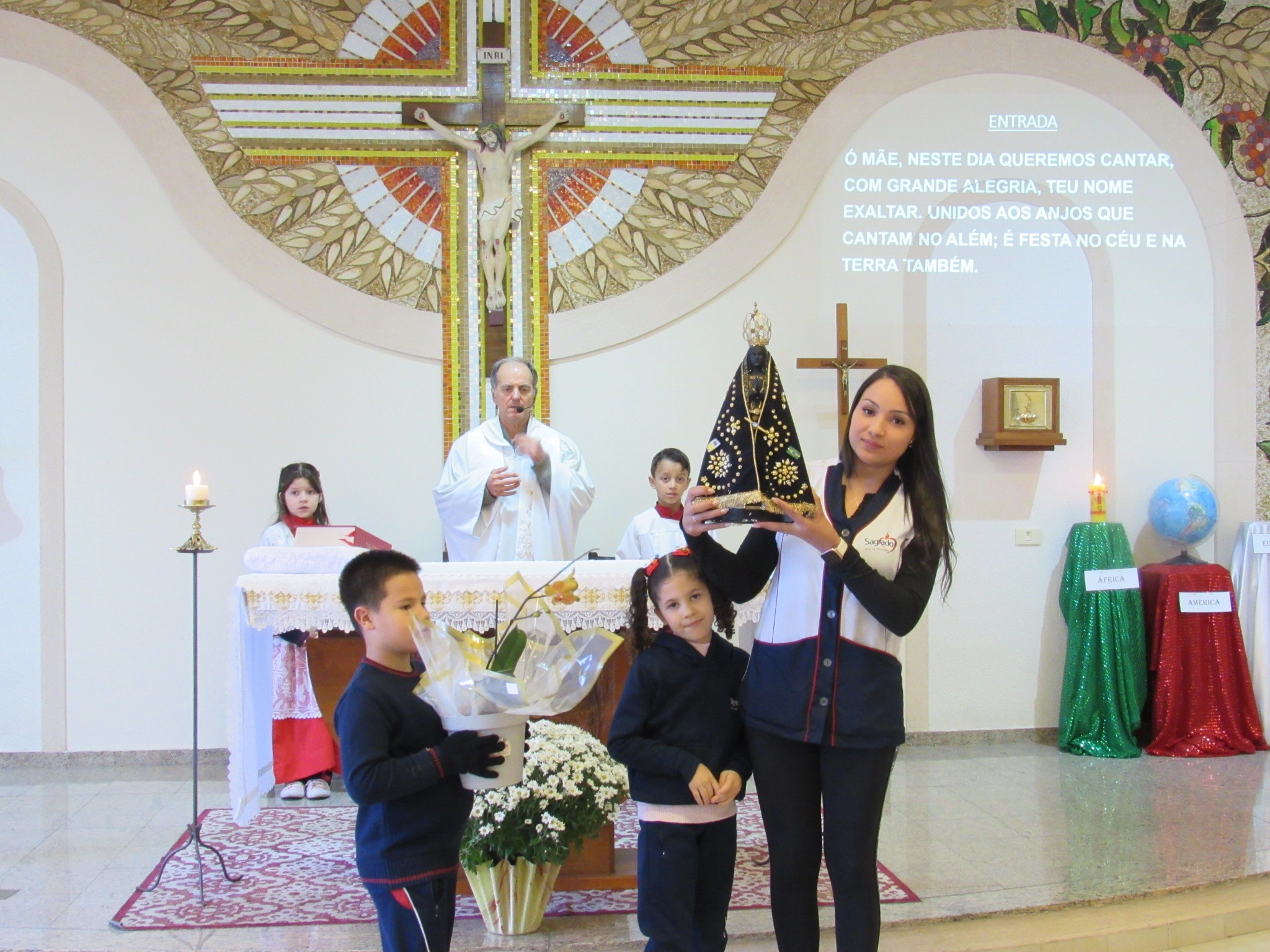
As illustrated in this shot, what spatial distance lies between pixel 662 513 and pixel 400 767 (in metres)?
3.06

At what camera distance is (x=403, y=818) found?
1.94 meters

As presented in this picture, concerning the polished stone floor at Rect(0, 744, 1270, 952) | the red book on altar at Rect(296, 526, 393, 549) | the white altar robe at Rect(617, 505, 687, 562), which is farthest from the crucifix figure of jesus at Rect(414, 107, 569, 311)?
the polished stone floor at Rect(0, 744, 1270, 952)

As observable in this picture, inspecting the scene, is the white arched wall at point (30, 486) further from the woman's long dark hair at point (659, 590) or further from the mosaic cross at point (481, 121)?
the woman's long dark hair at point (659, 590)

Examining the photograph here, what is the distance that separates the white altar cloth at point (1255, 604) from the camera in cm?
537

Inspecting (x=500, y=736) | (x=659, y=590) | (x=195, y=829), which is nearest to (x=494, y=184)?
→ (x=195, y=829)

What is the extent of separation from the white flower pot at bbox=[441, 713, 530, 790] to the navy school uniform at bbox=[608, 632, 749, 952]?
13.6 inches

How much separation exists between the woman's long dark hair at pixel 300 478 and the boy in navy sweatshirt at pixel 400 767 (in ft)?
Result: 9.28

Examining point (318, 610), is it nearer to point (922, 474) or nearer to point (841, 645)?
point (841, 645)

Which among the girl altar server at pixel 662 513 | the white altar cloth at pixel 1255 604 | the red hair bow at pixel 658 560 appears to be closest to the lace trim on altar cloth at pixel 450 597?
the red hair bow at pixel 658 560

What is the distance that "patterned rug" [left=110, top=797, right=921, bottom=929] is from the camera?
3078mm

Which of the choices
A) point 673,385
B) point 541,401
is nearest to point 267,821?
point 541,401

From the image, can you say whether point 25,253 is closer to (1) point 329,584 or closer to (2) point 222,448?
(2) point 222,448

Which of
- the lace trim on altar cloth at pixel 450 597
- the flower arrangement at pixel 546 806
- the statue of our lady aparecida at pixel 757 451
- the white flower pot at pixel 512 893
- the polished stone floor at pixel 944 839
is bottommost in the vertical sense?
the polished stone floor at pixel 944 839

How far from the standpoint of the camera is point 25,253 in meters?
5.14
